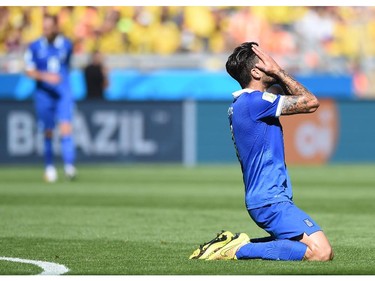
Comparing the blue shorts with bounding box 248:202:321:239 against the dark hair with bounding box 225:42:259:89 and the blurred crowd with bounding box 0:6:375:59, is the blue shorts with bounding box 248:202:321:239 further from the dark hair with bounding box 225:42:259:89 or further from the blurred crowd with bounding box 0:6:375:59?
the blurred crowd with bounding box 0:6:375:59

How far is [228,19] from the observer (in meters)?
24.5

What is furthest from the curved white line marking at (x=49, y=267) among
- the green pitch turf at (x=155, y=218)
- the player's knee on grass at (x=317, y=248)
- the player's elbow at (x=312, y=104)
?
the player's elbow at (x=312, y=104)

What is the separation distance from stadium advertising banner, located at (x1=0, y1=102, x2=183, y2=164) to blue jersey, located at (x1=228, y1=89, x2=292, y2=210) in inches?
507

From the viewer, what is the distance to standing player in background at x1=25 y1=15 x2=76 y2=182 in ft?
52.5

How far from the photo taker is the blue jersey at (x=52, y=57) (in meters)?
16.0

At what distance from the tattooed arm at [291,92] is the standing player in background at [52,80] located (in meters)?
8.87

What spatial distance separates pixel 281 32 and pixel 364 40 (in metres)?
2.00

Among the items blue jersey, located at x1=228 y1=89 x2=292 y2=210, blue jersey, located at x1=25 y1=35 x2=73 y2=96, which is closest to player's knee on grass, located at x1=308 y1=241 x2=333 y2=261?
blue jersey, located at x1=228 y1=89 x2=292 y2=210

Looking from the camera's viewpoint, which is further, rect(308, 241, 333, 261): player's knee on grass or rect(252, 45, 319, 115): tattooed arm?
rect(252, 45, 319, 115): tattooed arm

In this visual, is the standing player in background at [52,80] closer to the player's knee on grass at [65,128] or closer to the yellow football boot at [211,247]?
the player's knee on grass at [65,128]

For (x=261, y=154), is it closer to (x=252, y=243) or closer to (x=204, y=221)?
(x=252, y=243)

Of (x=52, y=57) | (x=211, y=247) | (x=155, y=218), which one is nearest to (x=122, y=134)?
(x=52, y=57)

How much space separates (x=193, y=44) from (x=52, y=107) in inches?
332

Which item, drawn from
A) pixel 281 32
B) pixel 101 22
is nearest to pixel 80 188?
pixel 101 22
